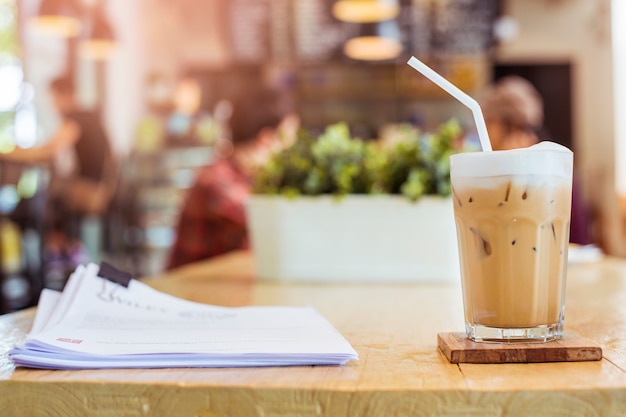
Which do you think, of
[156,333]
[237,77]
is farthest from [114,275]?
[237,77]

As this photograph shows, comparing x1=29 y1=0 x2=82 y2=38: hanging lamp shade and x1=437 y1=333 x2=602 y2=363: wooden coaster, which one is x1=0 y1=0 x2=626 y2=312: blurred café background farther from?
x1=437 y1=333 x2=602 y2=363: wooden coaster

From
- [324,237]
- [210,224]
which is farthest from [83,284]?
[210,224]

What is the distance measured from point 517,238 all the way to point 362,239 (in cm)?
80

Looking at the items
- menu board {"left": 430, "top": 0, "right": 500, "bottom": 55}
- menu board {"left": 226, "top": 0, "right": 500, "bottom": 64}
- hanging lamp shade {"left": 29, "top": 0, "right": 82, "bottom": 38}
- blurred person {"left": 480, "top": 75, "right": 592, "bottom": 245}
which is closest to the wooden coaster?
blurred person {"left": 480, "top": 75, "right": 592, "bottom": 245}

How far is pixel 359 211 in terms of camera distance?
60.4 inches

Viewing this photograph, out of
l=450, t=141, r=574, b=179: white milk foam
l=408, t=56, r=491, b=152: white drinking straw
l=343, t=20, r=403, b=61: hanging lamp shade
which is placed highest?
l=343, t=20, r=403, b=61: hanging lamp shade

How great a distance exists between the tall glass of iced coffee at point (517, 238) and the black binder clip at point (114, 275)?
0.48 meters

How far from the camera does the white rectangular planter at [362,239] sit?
1.51 meters

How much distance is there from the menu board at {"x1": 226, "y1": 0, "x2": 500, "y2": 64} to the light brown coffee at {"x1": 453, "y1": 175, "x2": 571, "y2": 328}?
5480 millimetres

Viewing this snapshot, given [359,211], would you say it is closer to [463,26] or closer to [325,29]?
[325,29]

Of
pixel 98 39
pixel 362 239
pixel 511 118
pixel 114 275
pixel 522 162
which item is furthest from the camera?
pixel 98 39

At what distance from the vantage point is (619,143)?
22.7 ft

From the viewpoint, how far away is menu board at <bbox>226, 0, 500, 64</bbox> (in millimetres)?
6113

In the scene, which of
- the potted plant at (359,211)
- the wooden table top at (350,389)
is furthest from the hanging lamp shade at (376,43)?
the wooden table top at (350,389)
